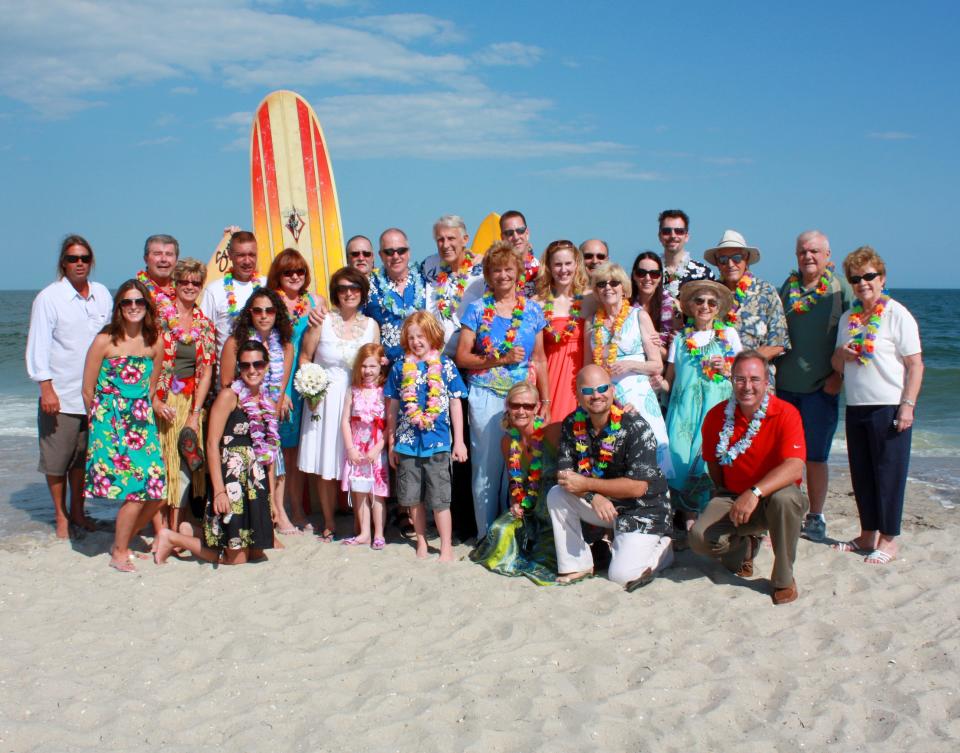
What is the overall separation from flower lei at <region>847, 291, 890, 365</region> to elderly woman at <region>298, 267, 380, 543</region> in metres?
2.82

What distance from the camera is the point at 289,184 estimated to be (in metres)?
7.34

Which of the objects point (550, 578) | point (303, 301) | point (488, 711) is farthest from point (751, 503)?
point (303, 301)

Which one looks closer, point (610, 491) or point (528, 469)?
point (610, 491)

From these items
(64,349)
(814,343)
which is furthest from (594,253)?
(64,349)

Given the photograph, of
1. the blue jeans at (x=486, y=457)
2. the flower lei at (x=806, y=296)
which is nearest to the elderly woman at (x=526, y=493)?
the blue jeans at (x=486, y=457)

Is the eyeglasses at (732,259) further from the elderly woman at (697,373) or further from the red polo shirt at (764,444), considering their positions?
the red polo shirt at (764,444)

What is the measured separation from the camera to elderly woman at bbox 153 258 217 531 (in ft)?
16.6

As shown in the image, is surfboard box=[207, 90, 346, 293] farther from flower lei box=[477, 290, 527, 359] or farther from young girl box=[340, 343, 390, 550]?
flower lei box=[477, 290, 527, 359]

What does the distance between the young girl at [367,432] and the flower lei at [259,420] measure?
1.41ft

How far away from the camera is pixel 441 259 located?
5.71 meters

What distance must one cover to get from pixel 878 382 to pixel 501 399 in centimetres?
212

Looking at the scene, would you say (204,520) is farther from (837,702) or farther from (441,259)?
(837,702)

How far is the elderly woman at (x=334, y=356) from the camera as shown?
5.28 m

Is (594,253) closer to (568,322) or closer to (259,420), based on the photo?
(568,322)
